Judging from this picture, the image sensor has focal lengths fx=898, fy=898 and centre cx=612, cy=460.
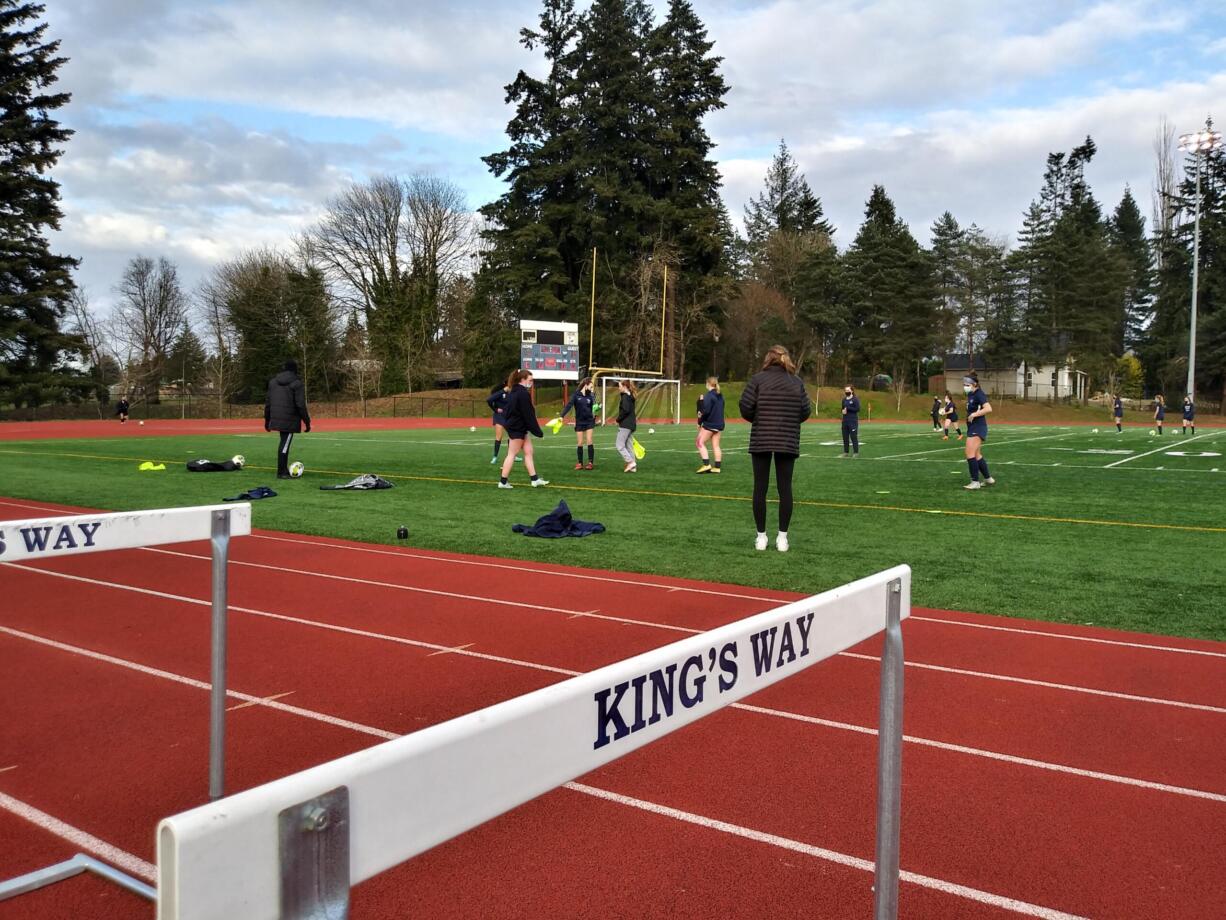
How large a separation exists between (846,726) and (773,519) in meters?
7.55

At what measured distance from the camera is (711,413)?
18.2m

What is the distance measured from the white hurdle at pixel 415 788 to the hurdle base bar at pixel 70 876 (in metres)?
2.35

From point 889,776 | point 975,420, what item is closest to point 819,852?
point 889,776

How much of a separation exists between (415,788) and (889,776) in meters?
1.24

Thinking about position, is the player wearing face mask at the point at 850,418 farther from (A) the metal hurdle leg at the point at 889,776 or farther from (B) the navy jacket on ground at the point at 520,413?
(A) the metal hurdle leg at the point at 889,776

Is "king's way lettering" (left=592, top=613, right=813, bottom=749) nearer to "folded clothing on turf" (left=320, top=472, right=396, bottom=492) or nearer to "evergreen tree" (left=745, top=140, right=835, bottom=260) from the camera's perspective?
"folded clothing on turf" (left=320, top=472, right=396, bottom=492)

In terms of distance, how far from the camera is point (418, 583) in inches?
315

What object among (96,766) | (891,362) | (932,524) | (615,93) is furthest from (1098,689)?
(891,362)

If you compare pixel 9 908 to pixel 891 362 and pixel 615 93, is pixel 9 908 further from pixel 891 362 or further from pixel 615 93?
pixel 891 362

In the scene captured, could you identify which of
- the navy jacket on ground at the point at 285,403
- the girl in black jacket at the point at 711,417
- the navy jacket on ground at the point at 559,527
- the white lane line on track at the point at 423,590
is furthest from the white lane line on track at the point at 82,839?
the girl in black jacket at the point at 711,417

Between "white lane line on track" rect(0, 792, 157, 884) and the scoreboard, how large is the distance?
1756 inches

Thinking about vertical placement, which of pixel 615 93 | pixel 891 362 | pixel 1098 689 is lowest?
pixel 1098 689

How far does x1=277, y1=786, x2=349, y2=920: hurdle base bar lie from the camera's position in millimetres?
947

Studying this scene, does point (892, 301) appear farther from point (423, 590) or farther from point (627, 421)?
point (423, 590)
